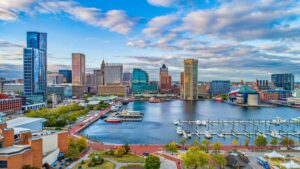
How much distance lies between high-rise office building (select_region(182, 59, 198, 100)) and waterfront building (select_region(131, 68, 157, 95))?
35.9 m

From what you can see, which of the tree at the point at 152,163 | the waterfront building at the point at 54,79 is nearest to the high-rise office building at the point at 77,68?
the waterfront building at the point at 54,79

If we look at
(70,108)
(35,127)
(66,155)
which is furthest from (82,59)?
(66,155)

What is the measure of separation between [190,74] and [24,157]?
114 m

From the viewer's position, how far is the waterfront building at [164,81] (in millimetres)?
170875

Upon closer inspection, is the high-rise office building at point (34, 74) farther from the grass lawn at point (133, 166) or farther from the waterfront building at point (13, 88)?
the grass lawn at point (133, 166)

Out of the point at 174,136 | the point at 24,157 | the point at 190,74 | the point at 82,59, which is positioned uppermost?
the point at 82,59

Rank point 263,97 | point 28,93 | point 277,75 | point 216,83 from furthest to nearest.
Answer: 1. point 216,83
2. point 277,75
3. point 263,97
4. point 28,93

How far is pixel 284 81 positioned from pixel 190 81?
52.1 m

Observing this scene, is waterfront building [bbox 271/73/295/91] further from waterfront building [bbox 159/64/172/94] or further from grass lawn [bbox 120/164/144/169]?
grass lawn [bbox 120/164/144/169]

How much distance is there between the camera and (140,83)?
6329 inches

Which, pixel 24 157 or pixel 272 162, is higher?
pixel 24 157

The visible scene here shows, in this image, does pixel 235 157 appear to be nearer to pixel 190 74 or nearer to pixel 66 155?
pixel 66 155

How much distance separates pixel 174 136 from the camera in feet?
127

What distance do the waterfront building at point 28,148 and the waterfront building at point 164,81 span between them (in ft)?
472
